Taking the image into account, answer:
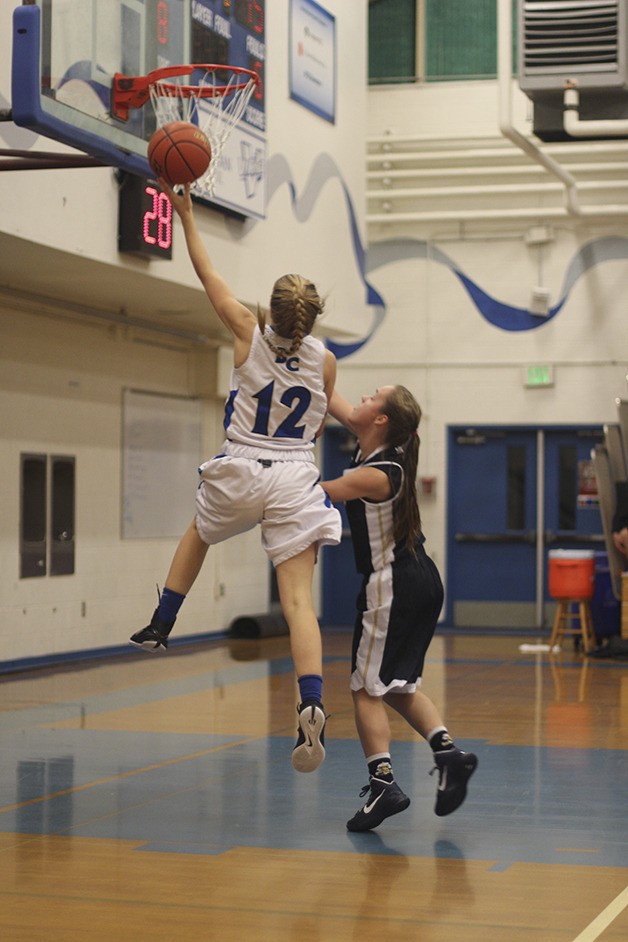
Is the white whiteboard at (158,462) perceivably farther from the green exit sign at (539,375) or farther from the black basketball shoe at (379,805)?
the black basketball shoe at (379,805)

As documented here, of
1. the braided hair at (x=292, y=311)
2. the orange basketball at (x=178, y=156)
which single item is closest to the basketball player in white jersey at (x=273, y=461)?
the braided hair at (x=292, y=311)

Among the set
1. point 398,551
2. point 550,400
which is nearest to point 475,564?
point 550,400

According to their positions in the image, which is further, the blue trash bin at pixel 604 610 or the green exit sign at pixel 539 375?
the green exit sign at pixel 539 375

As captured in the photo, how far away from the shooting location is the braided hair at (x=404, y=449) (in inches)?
235

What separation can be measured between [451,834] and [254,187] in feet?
28.4

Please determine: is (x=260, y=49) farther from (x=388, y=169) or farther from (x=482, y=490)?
(x=482, y=490)

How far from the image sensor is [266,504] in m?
5.78

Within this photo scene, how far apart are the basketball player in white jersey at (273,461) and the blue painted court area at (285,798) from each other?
761 mm

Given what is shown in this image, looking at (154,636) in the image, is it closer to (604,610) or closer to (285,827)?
(285,827)

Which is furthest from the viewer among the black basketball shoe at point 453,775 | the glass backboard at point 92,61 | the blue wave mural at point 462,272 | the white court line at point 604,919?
the blue wave mural at point 462,272

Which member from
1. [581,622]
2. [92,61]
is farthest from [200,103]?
[581,622]

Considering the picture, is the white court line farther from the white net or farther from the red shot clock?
the red shot clock

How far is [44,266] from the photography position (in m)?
11.3

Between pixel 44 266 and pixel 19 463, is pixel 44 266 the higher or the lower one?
the higher one
